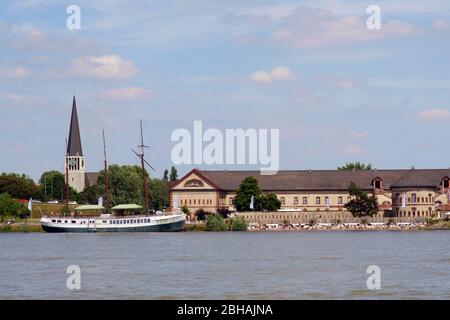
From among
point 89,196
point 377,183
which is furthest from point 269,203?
point 89,196

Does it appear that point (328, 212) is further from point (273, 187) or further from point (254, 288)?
point (254, 288)

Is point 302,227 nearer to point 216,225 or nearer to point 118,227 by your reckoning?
point 216,225

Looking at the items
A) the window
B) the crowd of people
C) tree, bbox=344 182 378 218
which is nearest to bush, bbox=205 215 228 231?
the crowd of people

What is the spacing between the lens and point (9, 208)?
133m

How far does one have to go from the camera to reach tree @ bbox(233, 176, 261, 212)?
138250 mm

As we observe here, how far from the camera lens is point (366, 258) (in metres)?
54.5

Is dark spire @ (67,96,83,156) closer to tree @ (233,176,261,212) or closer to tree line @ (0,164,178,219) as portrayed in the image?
tree line @ (0,164,178,219)

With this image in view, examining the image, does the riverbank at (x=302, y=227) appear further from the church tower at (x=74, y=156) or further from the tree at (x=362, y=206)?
the church tower at (x=74, y=156)

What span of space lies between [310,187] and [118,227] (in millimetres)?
41017
